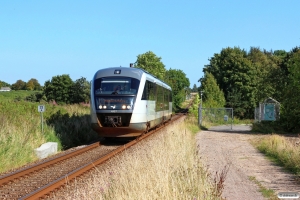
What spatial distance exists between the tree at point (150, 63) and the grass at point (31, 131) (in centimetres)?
5486

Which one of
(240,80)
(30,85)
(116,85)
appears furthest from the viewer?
(30,85)

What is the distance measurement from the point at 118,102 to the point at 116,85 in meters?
0.87

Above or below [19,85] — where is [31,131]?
below

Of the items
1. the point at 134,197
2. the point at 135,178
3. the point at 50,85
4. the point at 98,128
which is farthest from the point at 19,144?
the point at 50,85

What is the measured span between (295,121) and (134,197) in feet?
75.9

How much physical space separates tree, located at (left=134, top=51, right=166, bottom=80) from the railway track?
223ft

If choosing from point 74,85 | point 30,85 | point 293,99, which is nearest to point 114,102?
point 293,99

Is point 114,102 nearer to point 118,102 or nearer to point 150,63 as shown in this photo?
point 118,102

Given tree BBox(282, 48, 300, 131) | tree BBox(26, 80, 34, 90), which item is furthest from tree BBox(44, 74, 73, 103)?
tree BBox(26, 80, 34, 90)

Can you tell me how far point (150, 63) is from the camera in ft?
274

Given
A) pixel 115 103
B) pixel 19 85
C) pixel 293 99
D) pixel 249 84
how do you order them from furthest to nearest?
pixel 19 85, pixel 249 84, pixel 293 99, pixel 115 103

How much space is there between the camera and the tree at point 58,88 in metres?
87.2

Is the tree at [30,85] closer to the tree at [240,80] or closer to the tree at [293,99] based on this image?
the tree at [240,80]

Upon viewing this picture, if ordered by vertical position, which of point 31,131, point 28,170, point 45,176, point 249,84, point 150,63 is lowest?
point 45,176
